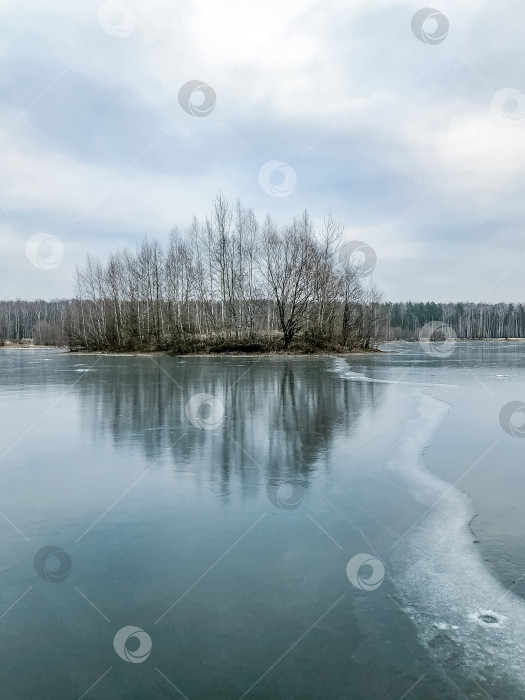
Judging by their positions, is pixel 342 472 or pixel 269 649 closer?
pixel 269 649

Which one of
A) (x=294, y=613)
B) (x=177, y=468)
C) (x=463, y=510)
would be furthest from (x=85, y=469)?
(x=463, y=510)

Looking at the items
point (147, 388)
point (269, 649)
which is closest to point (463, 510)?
point (269, 649)

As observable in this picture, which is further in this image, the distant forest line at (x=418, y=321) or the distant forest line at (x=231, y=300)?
the distant forest line at (x=418, y=321)

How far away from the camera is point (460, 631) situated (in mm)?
2742

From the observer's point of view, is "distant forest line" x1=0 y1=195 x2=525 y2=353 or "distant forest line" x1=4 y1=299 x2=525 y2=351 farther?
"distant forest line" x1=4 y1=299 x2=525 y2=351

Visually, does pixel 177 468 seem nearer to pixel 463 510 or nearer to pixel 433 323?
pixel 463 510

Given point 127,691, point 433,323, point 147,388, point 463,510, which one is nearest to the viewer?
point 127,691

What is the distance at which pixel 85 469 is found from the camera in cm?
599

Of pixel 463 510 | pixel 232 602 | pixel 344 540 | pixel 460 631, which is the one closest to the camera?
pixel 460 631

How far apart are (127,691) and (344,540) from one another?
204 centimetres

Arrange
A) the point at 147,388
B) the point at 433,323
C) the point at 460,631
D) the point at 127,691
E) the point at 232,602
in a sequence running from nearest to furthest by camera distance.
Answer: the point at 127,691
the point at 460,631
the point at 232,602
the point at 147,388
the point at 433,323

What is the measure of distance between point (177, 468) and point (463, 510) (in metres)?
3.26

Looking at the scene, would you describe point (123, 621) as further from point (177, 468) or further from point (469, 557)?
point (177, 468)

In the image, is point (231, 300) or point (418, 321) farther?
point (418, 321)
